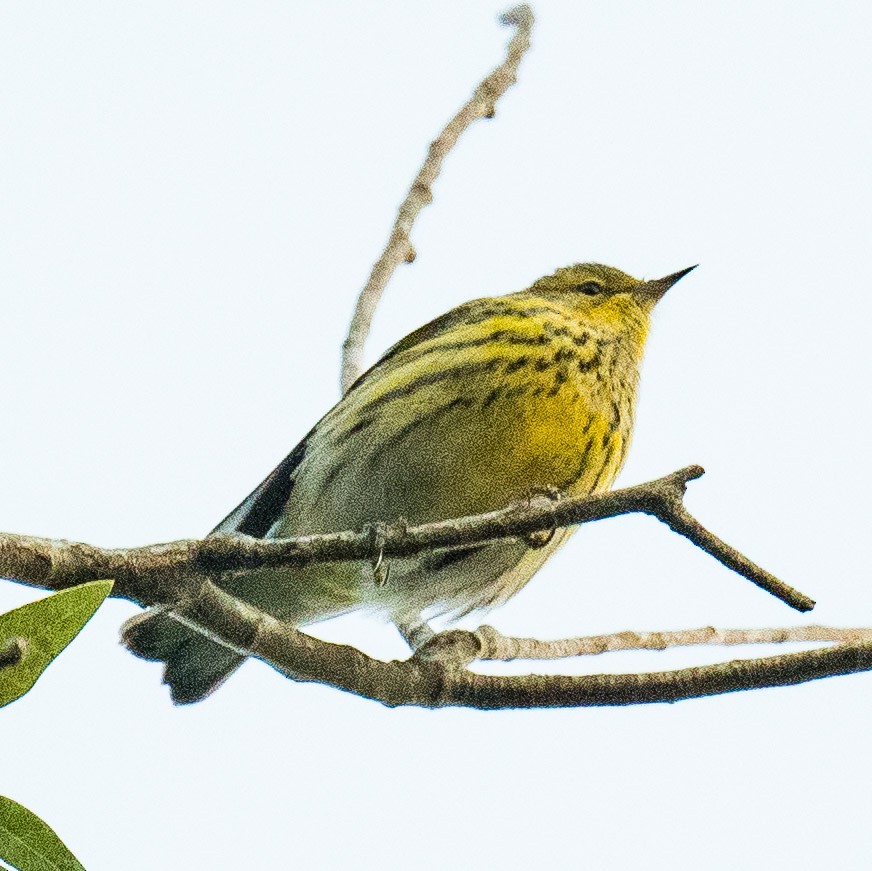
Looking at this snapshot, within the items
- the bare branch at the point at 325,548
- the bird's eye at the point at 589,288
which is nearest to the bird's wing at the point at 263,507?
the bird's eye at the point at 589,288

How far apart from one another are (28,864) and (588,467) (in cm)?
280

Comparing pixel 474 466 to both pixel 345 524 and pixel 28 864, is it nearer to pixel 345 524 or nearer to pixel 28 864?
pixel 345 524

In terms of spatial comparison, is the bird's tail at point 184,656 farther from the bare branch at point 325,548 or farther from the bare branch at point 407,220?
the bare branch at point 325,548

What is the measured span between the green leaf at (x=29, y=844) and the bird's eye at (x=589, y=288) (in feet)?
13.1

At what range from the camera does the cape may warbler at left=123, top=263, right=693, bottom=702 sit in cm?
432

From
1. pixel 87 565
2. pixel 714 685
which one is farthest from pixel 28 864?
pixel 714 685

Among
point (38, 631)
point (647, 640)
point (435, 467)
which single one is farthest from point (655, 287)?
point (38, 631)

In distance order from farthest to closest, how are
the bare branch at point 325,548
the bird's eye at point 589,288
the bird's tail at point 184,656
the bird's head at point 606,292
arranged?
the bird's eye at point 589,288, the bird's head at point 606,292, the bird's tail at point 184,656, the bare branch at point 325,548

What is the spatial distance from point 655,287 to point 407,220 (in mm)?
1159

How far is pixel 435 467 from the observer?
14.1ft

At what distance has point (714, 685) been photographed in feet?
9.24

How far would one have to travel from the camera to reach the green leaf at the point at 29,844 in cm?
200

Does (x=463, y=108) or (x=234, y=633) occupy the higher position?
(x=463, y=108)

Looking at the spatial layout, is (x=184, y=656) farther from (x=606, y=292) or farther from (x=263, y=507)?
(x=606, y=292)
